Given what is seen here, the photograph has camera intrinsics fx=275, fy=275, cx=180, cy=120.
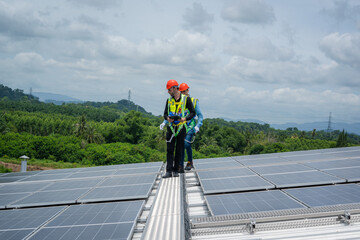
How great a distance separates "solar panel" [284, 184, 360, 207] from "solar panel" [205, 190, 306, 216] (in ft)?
0.72

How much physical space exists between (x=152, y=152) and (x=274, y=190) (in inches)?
2071

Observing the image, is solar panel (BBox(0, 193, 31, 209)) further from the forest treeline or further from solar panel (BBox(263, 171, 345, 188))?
the forest treeline

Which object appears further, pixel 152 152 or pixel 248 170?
pixel 152 152

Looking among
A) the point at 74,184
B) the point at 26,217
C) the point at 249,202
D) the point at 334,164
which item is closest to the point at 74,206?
the point at 26,217

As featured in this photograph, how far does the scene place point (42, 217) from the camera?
4.23m

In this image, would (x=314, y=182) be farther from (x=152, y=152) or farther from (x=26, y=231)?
(x=152, y=152)

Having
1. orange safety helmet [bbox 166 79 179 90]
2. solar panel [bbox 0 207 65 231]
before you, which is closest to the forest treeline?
orange safety helmet [bbox 166 79 179 90]

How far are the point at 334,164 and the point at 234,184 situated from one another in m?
3.09

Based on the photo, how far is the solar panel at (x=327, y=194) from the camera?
419 centimetres

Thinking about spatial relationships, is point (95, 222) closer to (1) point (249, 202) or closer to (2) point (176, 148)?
(1) point (249, 202)

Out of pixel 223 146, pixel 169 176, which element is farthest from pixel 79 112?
pixel 169 176

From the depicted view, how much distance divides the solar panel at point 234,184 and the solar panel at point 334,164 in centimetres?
188

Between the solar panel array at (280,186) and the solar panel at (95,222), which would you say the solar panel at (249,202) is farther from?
the solar panel at (95,222)

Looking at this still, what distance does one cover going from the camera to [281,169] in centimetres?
660
